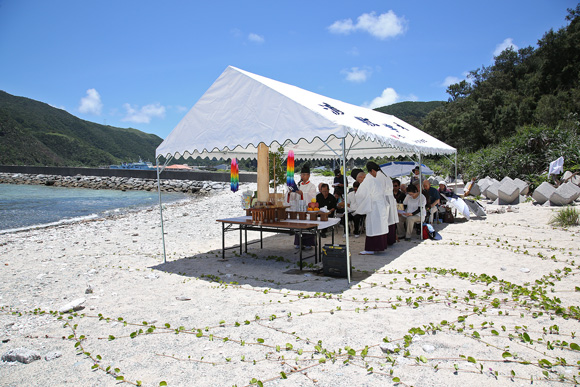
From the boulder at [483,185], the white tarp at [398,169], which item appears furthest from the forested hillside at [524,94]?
the white tarp at [398,169]

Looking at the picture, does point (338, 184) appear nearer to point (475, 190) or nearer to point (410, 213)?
point (410, 213)

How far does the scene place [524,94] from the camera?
1624 inches

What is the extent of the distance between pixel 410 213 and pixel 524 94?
4018 cm

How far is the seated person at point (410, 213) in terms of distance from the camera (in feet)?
30.1

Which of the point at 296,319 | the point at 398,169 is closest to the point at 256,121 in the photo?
the point at 296,319

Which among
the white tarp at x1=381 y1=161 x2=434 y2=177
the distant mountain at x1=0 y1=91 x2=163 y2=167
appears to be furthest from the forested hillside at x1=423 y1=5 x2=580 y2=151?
the distant mountain at x1=0 y1=91 x2=163 y2=167

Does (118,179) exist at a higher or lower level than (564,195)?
Answer: higher

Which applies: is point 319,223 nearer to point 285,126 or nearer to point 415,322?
point 285,126

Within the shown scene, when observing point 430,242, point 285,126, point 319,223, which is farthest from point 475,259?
point 285,126

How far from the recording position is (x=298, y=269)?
6582 mm

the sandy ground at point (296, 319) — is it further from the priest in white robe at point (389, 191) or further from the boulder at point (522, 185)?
the boulder at point (522, 185)

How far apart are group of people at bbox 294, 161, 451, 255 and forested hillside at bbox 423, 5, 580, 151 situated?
2744cm

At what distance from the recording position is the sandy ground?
10.4ft

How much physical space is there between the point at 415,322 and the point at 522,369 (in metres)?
1.14
